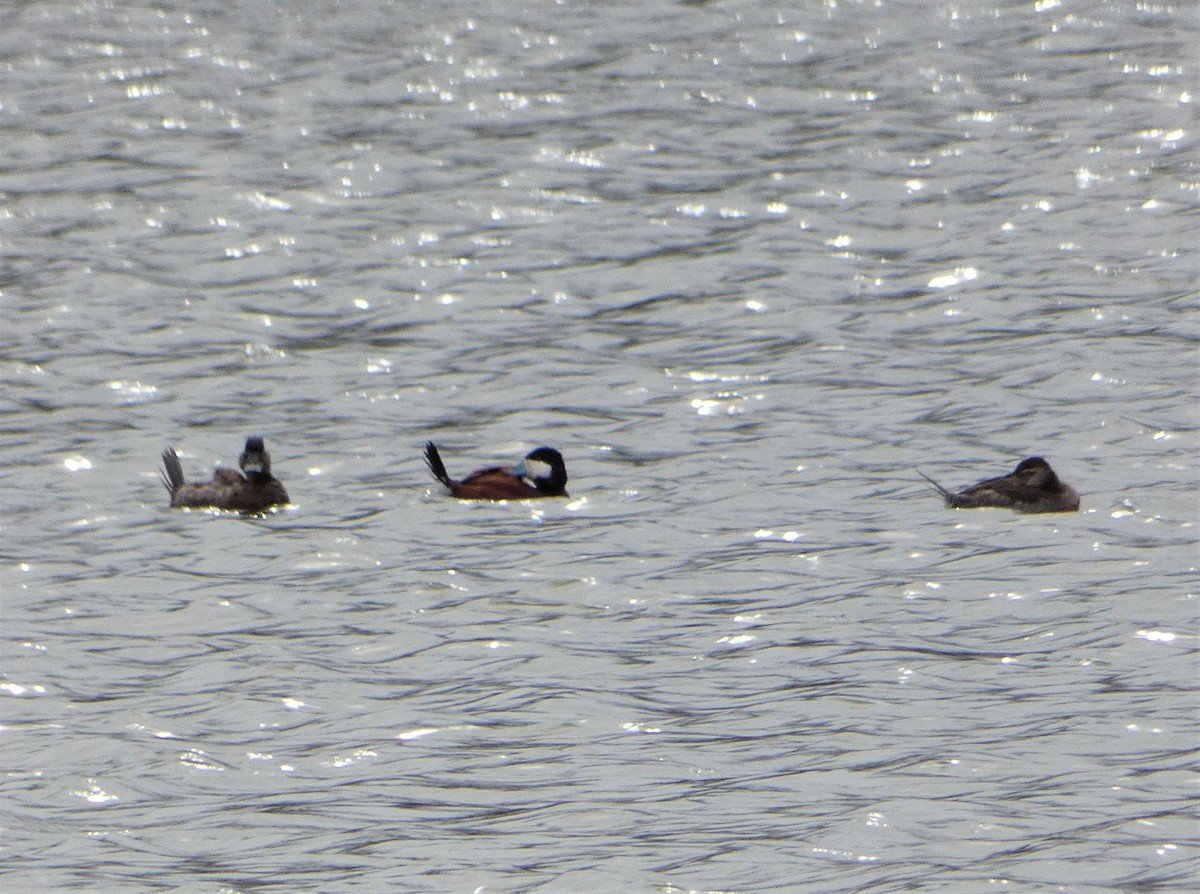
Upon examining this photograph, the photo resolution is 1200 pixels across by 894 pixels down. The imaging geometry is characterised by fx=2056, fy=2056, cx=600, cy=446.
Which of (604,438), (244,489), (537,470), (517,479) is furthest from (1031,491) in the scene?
(244,489)

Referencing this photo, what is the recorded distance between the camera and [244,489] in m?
13.4

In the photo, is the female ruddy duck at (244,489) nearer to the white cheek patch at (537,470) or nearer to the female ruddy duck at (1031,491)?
the white cheek patch at (537,470)

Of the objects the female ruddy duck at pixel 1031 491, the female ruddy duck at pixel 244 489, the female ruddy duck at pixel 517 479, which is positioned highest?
A: the female ruddy duck at pixel 244 489

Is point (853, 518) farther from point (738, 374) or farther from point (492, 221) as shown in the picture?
point (492, 221)

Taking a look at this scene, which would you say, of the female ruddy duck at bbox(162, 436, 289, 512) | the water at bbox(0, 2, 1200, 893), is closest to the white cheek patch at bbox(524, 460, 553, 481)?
the water at bbox(0, 2, 1200, 893)

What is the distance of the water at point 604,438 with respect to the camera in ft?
28.5

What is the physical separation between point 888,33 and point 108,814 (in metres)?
20.6

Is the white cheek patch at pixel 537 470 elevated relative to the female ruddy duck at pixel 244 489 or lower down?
lower down

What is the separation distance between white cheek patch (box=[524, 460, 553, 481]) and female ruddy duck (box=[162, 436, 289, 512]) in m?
1.61

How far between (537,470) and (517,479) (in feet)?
0.49

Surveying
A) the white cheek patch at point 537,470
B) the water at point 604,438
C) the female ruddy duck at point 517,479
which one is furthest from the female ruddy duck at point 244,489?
the white cheek patch at point 537,470

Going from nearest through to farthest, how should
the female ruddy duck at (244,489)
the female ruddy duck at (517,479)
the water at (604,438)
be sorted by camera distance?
the water at (604,438), the female ruddy duck at (244,489), the female ruddy duck at (517,479)

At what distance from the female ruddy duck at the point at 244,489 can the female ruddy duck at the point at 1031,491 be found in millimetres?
4578

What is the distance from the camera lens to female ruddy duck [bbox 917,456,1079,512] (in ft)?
42.0
